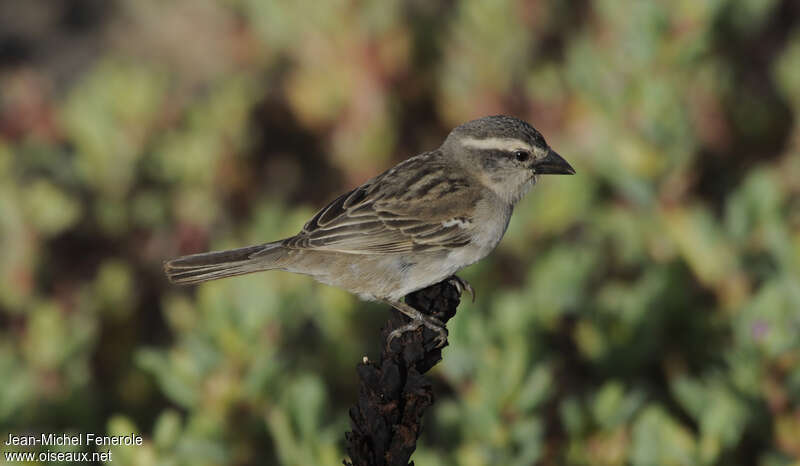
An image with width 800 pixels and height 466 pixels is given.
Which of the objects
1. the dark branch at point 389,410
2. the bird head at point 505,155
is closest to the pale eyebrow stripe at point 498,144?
the bird head at point 505,155

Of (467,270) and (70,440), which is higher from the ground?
(467,270)

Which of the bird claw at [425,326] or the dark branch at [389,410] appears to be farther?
the bird claw at [425,326]

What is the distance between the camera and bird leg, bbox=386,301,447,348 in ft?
10.1

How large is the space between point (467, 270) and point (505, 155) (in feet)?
5.80

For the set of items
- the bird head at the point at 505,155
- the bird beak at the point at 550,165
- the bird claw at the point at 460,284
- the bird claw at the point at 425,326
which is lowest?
the bird claw at the point at 425,326

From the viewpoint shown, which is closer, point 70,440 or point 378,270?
point 378,270

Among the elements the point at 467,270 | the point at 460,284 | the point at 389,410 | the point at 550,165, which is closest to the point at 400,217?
the point at 460,284

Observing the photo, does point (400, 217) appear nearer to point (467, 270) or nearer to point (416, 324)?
point (416, 324)

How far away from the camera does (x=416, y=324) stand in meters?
3.20

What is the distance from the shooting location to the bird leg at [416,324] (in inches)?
121

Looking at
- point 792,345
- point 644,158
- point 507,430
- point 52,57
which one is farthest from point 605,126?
point 52,57

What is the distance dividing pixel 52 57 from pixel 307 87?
355cm

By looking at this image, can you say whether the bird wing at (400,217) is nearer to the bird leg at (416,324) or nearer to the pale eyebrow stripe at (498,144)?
the pale eyebrow stripe at (498,144)

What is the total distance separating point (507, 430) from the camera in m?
4.18
